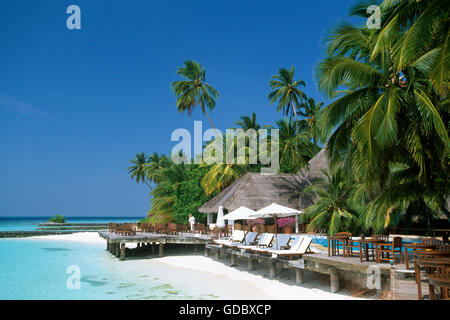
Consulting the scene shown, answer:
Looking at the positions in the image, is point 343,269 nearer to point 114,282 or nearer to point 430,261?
point 430,261

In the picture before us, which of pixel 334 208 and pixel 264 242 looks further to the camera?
pixel 334 208

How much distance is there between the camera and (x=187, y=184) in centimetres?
2875

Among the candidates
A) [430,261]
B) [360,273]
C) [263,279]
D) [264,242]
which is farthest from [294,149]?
[430,261]

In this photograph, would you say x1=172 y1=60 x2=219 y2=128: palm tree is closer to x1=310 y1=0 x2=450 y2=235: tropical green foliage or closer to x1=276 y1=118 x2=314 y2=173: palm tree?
x1=276 y1=118 x2=314 y2=173: palm tree

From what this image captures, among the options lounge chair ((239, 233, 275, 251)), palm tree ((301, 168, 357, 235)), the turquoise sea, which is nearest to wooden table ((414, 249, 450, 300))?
the turquoise sea

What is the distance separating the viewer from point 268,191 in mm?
24578

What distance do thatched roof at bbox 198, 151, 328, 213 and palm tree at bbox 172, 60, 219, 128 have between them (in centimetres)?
1113

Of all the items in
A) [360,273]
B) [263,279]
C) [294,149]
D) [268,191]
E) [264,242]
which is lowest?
[263,279]

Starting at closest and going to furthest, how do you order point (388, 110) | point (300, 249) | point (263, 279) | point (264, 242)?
point (388, 110) < point (300, 249) < point (263, 279) < point (264, 242)

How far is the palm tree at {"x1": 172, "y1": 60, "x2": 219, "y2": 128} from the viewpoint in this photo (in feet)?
113

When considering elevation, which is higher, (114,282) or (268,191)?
(268,191)

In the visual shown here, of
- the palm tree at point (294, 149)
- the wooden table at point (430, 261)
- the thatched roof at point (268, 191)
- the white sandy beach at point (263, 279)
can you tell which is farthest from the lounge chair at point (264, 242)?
the palm tree at point (294, 149)

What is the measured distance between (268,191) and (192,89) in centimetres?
1488

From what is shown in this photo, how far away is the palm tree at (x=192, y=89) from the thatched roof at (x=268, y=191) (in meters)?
11.1
